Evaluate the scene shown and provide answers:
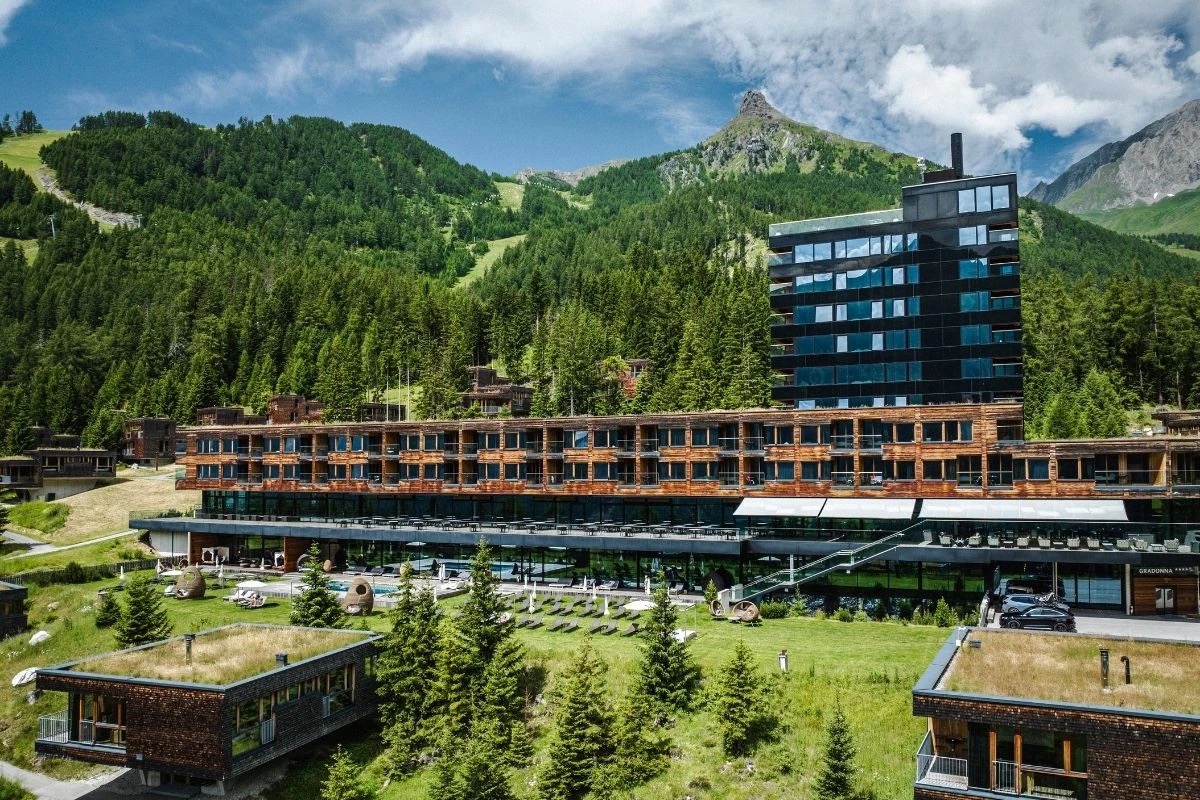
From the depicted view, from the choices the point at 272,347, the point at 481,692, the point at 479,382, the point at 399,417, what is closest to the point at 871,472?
the point at 481,692

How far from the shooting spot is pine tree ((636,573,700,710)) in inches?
1302

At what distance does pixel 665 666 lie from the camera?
33.8 m

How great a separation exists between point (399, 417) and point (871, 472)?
230ft

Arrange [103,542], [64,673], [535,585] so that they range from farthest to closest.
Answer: [103,542], [535,585], [64,673]

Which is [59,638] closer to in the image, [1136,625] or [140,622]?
[140,622]

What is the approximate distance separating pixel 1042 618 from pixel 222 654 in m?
32.6

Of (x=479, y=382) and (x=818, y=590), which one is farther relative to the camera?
(x=479, y=382)

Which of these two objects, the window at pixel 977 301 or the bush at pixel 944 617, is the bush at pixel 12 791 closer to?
the bush at pixel 944 617

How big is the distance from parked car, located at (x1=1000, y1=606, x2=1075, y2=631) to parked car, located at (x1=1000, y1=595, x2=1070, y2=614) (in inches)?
11.8

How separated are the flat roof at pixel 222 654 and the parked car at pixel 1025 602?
87.8 feet

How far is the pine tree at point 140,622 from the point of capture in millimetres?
43250

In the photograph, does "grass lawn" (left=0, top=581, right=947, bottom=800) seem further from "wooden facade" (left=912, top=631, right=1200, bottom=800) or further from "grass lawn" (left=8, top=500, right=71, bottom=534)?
"grass lawn" (left=8, top=500, right=71, bottom=534)

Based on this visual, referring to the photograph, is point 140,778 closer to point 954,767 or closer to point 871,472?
point 954,767

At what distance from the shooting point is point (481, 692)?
3506cm
